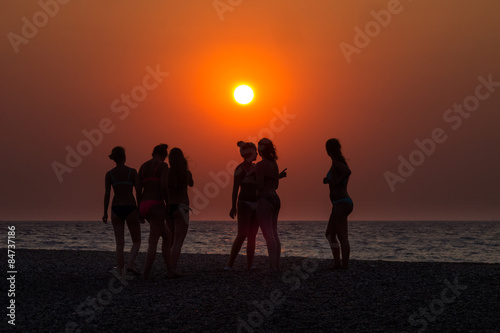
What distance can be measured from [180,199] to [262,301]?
2889mm

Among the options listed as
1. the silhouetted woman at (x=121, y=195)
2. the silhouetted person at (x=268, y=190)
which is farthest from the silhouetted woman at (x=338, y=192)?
the silhouetted woman at (x=121, y=195)

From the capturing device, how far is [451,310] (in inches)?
286

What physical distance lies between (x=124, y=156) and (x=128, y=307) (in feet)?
11.0

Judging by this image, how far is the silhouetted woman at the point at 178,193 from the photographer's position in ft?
31.4

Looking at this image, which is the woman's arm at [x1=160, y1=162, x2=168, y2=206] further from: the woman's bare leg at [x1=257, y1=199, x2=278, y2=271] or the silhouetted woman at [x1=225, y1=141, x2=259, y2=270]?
the woman's bare leg at [x1=257, y1=199, x2=278, y2=271]

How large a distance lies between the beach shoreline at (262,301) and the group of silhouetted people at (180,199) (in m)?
0.74

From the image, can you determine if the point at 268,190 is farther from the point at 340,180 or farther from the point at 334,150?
the point at 334,150

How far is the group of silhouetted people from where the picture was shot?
30.6ft

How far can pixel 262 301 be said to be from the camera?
7.59 meters

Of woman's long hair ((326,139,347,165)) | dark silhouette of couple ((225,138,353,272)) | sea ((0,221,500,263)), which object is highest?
woman's long hair ((326,139,347,165))

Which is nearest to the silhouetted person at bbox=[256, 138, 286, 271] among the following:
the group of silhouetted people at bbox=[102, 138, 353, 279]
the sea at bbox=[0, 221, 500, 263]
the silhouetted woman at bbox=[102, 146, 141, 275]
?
the group of silhouetted people at bbox=[102, 138, 353, 279]

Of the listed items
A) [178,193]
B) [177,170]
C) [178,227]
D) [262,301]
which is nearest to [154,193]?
[178,193]

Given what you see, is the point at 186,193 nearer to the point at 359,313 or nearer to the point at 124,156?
the point at 124,156

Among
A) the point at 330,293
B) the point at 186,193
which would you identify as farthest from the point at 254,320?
the point at 186,193
